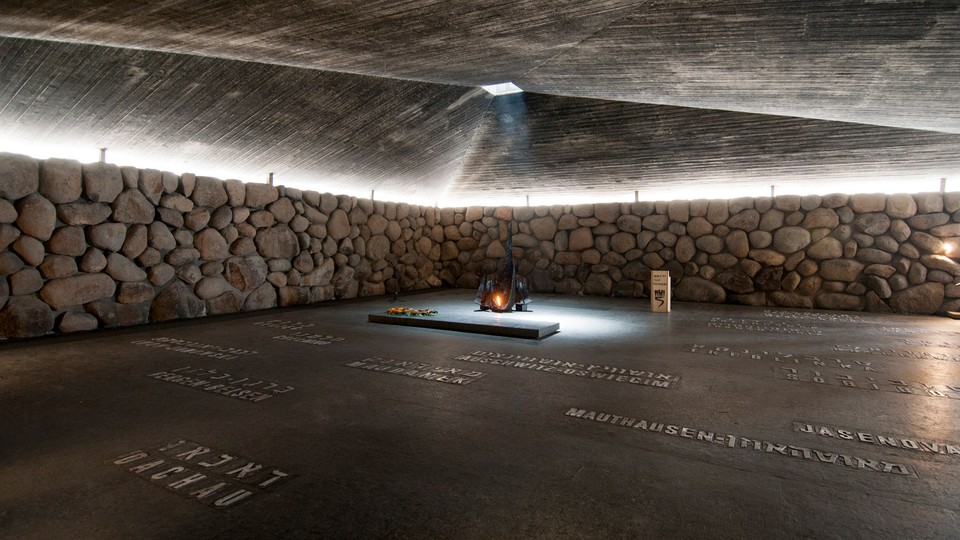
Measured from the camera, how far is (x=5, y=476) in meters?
2.34


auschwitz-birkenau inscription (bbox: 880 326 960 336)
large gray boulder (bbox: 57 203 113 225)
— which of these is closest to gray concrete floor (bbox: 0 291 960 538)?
auschwitz-birkenau inscription (bbox: 880 326 960 336)

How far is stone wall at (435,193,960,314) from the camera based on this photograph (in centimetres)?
845

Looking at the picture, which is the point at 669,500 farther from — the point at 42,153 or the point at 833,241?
the point at 833,241

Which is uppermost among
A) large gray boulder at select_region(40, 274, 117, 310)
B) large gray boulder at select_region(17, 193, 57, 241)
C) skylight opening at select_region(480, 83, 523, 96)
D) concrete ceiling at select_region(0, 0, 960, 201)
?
skylight opening at select_region(480, 83, 523, 96)

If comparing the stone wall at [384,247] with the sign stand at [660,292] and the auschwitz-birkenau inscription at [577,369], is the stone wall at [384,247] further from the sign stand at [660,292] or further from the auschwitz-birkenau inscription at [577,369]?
the auschwitz-birkenau inscription at [577,369]

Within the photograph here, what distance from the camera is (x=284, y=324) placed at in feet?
22.5

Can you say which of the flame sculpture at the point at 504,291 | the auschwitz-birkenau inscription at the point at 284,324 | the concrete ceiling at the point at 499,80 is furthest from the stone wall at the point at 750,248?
the auschwitz-birkenau inscription at the point at 284,324

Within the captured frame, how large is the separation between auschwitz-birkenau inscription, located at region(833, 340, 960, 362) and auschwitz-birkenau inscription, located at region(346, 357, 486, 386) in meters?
4.03

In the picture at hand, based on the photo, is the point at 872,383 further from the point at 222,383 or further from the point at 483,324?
the point at 222,383

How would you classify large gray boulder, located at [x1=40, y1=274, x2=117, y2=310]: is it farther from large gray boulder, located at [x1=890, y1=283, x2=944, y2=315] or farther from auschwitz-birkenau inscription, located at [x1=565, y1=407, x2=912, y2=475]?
large gray boulder, located at [x1=890, y1=283, x2=944, y2=315]

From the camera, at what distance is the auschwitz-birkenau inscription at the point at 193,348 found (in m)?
4.92

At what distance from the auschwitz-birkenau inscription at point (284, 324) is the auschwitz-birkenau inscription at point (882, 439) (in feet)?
18.1

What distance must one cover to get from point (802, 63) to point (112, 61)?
6.65 meters

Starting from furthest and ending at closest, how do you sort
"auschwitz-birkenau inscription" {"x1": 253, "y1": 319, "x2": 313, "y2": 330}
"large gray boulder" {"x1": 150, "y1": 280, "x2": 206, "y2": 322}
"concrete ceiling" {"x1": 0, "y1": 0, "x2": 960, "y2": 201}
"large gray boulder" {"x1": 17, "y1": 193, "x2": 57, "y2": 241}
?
"large gray boulder" {"x1": 150, "y1": 280, "x2": 206, "y2": 322}
"auschwitz-birkenau inscription" {"x1": 253, "y1": 319, "x2": 313, "y2": 330}
"large gray boulder" {"x1": 17, "y1": 193, "x2": 57, "y2": 241}
"concrete ceiling" {"x1": 0, "y1": 0, "x2": 960, "y2": 201}
